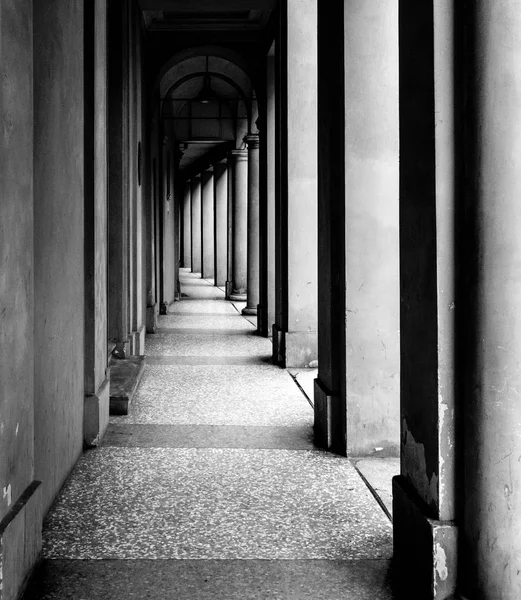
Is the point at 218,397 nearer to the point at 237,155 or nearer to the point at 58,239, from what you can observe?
the point at 58,239

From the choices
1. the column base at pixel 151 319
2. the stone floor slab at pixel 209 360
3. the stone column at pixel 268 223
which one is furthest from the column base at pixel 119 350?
the column base at pixel 151 319

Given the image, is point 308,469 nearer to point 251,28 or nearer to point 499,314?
point 499,314

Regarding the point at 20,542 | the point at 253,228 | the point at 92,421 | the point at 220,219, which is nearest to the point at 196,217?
the point at 220,219

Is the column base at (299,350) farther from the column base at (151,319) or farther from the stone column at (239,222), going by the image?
the stone column at (239,222)

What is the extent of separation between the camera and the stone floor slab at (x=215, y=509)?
10.8 feet

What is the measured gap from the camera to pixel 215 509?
12.5 ft

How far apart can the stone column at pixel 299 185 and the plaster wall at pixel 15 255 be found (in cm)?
589

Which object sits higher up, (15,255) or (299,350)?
(15,255)

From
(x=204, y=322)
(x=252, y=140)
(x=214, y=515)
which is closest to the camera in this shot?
(x=214, y=515)

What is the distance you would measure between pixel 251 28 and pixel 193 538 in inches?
413

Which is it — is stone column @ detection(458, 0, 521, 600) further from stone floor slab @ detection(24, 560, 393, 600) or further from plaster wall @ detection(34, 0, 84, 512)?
plaster wall @ detection(34, 0, 84, 512)

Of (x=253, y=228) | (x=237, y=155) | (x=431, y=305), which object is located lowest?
(x=431, y=305)

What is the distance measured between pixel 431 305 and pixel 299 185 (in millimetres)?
6105

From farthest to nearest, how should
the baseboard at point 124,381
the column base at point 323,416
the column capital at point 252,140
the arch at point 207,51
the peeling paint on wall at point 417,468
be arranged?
the column capital at point 252,140 → the arch at point 207,51 → the baseboard at point 124,381 → the column base at point 323,416 → the peeling paint on wall at point 417,468
